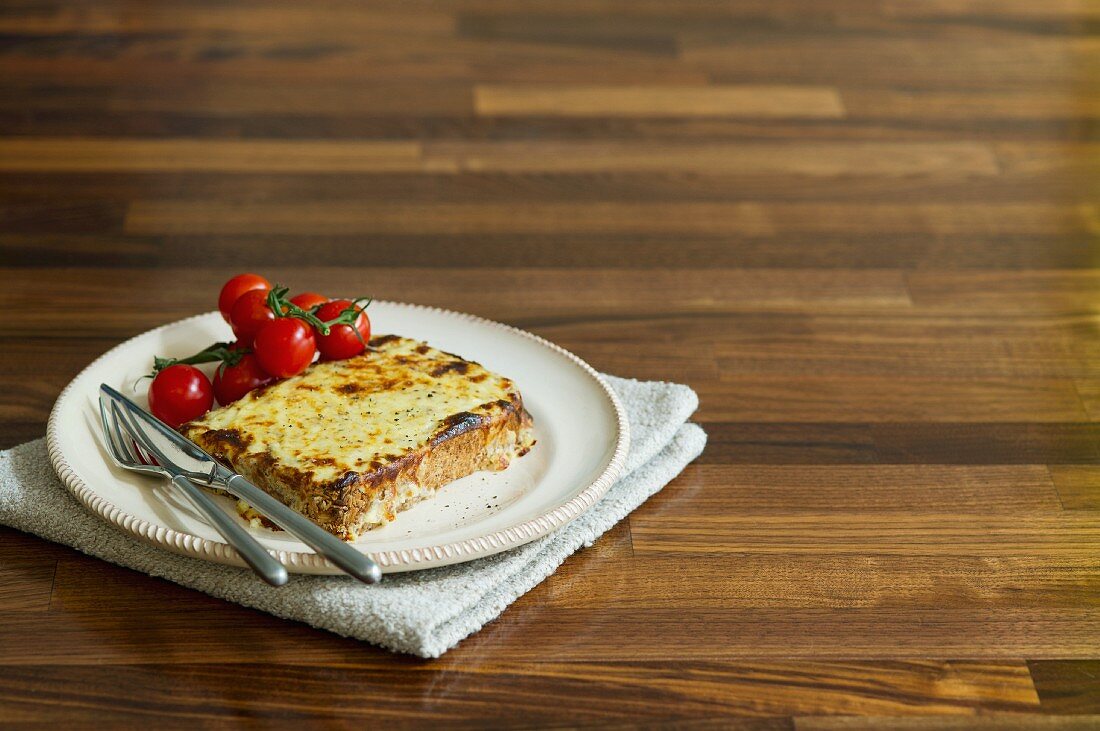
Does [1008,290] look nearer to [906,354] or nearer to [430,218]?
[906,354]

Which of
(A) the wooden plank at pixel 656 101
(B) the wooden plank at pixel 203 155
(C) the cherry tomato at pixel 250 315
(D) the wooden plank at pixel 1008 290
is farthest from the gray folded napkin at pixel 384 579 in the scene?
(A) the wooden plank at pixel 656 101

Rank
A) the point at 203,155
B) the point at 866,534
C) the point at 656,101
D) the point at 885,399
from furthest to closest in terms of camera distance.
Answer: the point at 656,101
the point at 203,155
the point at 885,399
the point at 866,534

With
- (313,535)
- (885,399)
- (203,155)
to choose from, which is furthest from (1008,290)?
(203,155)

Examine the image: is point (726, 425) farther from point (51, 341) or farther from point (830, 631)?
point (51, 341)

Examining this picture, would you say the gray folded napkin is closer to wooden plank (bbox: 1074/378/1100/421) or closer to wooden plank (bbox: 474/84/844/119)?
wooden plank (bbox: 1074/378/1100/421)

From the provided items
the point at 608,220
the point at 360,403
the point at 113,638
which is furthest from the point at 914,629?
the point at 608,220

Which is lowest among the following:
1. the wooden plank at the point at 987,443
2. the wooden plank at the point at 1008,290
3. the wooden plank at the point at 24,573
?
the wooden plank at the point at 1008,290

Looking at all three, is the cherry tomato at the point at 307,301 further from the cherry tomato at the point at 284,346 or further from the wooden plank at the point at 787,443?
the wooden plank at the point at 787,443
